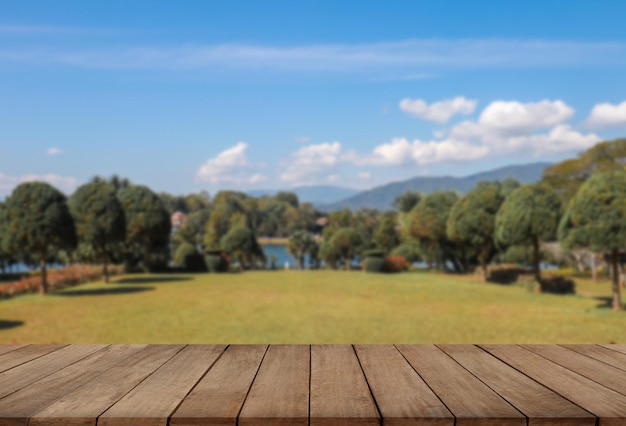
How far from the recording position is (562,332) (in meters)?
12.9

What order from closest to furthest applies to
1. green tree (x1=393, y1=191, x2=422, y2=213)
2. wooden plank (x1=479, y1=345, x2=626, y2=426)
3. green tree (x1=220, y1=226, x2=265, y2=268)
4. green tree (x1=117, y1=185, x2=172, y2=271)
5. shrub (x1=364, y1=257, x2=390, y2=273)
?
wooden plank (x1=479, y1=345, x2=626, y2=426) < green tree (x1=117, y1=185, x2=172, y2=271) < shrub (x1=364, y1=257, x2=390, y2=273) < green tree (x1=220, y1=226, x2=265, y2=268) < green tree (x1=393, y1=191, x2=422, y2=213)

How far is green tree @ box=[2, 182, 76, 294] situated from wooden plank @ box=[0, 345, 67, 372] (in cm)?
1980

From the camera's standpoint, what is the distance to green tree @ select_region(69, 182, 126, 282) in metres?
25.3

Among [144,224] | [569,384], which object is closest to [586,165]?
[144,224]

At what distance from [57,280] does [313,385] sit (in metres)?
25.0

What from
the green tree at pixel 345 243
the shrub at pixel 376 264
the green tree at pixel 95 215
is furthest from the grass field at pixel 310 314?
the green tree at pixel 345 243

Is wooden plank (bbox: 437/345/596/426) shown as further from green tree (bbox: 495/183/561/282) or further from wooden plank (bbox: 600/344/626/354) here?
green tree (bbox: 495/183/561/282)

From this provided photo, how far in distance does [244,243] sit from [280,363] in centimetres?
3428

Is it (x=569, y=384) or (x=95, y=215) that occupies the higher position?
(x=95, y=215)

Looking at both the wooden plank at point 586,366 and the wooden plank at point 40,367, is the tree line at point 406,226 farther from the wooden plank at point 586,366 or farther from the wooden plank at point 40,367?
the wooden plank at point 40,367

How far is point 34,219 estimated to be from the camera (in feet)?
68.5

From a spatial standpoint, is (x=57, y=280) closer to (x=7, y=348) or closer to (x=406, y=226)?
(x=406, y=226)

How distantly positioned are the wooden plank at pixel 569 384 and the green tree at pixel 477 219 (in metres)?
23.8

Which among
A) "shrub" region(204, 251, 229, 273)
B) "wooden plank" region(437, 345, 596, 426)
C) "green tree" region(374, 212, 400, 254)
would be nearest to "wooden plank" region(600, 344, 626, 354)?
"wooden plank" region(437, 345, 596, 426)
